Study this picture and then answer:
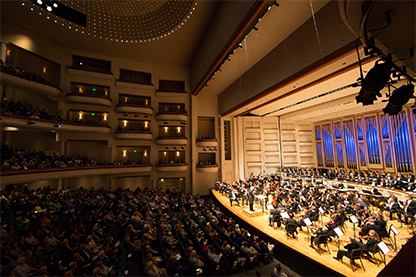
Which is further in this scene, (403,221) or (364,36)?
(403,221)

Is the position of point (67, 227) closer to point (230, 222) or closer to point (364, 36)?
point (230, 222)

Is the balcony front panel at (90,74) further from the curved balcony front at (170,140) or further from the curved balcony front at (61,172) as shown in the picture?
the curved balcony front at (61,172)

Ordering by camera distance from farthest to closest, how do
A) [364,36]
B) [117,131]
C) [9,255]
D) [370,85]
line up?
[117,131], [9,255], [370,85], [364,36]

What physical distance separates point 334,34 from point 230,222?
7.52 metres

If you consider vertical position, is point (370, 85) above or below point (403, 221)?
above

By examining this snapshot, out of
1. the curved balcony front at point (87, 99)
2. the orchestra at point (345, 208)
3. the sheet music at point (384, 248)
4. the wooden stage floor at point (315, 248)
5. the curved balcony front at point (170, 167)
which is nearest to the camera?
the sheet music at point (384, 248)

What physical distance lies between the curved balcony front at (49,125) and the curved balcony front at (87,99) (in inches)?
66.4

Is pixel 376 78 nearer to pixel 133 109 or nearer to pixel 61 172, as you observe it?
pixel 61 172

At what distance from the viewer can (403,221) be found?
682 cm

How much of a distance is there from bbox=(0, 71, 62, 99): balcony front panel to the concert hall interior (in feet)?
0.19

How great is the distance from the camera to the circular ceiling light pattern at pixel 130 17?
33.8ft

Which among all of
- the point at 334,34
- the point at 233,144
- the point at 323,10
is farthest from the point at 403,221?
the point at 233,144

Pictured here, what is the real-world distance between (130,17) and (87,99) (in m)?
5.97

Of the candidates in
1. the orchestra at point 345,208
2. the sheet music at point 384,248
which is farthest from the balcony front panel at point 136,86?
the sheet music at point 384,248
